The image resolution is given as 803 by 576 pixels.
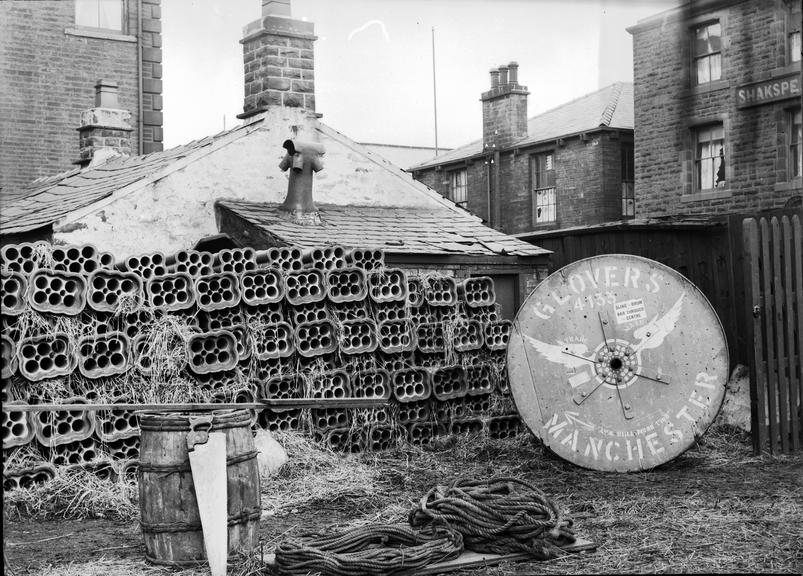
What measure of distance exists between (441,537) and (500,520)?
390 mm

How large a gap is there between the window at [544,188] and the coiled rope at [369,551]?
21067mm

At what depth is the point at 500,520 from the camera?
5887mm

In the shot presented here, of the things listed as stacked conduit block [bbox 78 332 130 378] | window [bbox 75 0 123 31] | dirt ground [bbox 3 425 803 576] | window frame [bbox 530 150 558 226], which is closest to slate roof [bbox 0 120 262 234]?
stacked conduit block [bbox 78 332 130 378]

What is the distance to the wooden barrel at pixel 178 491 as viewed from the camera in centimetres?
556

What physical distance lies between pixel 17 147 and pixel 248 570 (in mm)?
14935

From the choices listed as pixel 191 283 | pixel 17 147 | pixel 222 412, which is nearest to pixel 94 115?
pixel 17 147

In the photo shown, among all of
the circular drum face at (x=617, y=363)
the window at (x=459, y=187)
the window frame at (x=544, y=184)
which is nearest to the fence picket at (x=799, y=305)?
the circular drum face at (x=617, y=363)

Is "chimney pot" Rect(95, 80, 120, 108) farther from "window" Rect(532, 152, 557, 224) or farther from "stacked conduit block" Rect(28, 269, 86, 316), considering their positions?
Result: "window" Rect(532, 152, 557, 224)

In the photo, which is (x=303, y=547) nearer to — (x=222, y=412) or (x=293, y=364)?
(x=222, y=412)

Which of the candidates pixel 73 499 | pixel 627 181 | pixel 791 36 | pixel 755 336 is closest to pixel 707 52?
pixel 791 36

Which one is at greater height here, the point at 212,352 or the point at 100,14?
the point at 100,14

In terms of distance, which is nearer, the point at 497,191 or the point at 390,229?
the point at 390,229

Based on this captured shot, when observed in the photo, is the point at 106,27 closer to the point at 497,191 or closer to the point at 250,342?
the point at 250,342

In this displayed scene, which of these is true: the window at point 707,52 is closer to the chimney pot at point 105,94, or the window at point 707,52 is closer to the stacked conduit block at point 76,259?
the stacked conduit block at point 76,259
